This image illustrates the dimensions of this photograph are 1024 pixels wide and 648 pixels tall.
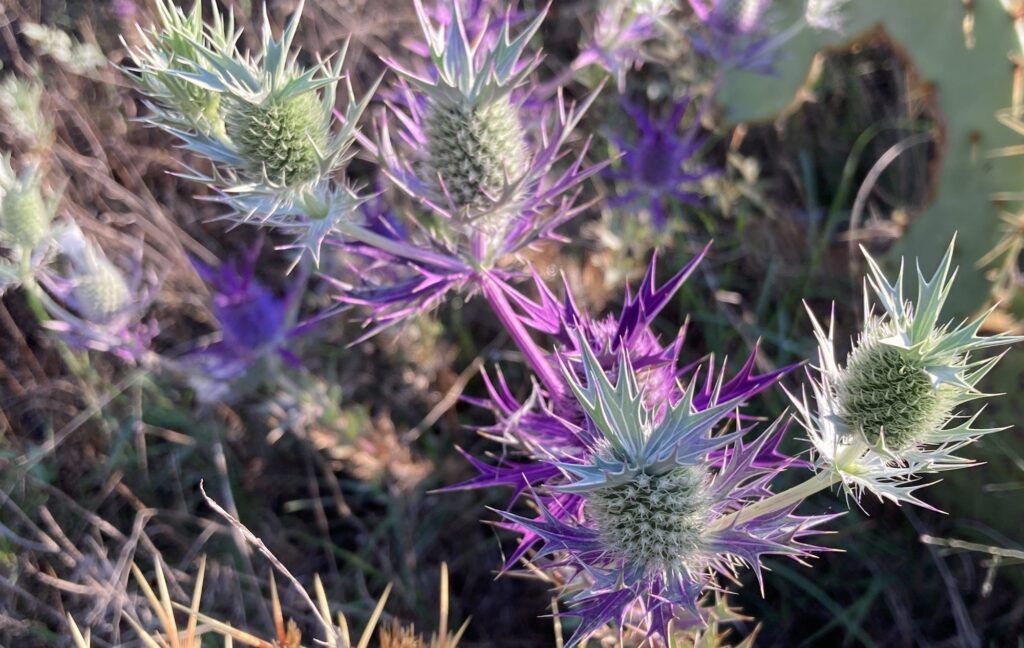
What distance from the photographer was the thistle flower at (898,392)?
3.09ft

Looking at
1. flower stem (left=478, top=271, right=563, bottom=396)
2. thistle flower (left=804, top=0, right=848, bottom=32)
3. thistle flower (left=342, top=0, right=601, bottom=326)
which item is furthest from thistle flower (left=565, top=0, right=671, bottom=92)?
flower stem (left=478, top=271, right=563, bottom=396)

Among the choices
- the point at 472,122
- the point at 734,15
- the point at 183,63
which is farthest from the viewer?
the point at 734,15

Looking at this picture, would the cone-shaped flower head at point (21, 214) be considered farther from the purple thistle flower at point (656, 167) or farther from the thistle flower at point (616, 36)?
the purple thistle flower at point (656, 167)

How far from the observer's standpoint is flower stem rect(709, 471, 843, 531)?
1.07 meters

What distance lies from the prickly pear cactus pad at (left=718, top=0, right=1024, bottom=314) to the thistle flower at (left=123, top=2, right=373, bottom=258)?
1.62 meters

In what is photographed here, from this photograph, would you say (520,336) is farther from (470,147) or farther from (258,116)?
(258,116)

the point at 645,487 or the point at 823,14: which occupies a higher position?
the point at 823,14

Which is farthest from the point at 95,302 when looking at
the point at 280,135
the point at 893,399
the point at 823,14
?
the point at 823,14

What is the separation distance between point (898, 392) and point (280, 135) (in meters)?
1.00

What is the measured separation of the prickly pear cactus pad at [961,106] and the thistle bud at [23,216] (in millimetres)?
2200

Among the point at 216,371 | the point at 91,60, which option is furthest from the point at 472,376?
the point at 91,60

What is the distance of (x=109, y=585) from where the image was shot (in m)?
1.86

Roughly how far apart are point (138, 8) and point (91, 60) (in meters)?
0.44

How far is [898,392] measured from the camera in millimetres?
983
